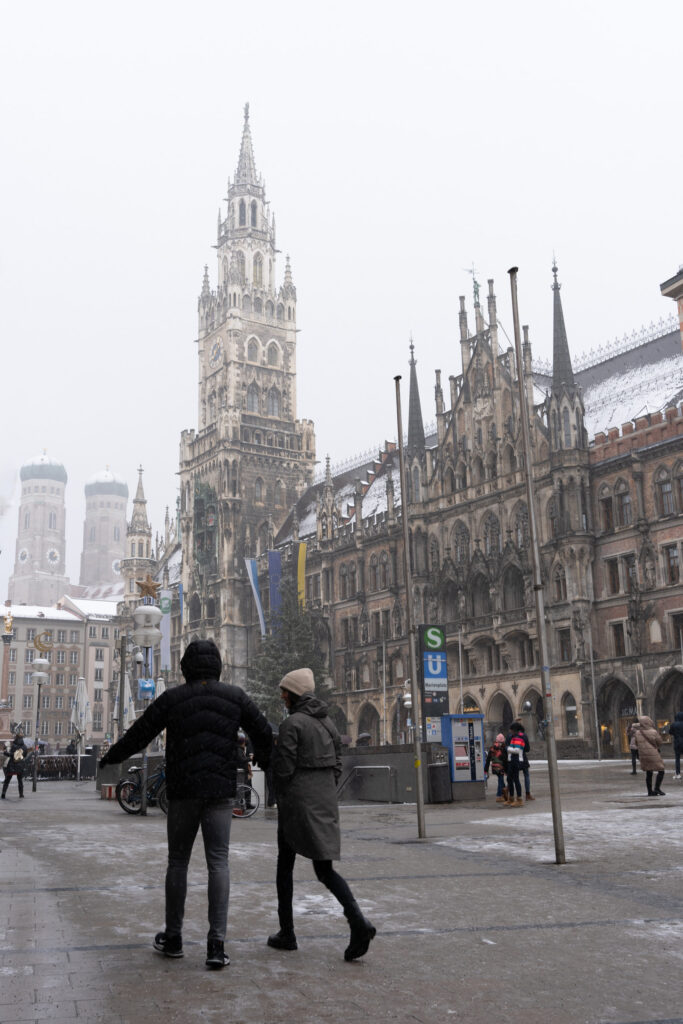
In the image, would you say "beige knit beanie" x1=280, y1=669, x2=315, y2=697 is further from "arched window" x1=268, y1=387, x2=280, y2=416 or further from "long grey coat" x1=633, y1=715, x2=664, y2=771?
"arched window" x1=268, y1=387, x2=280, y2=416

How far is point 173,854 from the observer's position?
7043 millimetres

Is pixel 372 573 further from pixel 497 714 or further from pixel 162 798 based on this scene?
pixel 162 798

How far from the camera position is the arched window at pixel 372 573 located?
69312 millimetres

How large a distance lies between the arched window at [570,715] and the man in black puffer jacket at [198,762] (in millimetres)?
46479

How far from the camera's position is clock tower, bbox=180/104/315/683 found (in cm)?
8294

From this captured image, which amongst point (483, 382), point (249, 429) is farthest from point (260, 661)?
point (249, 429)

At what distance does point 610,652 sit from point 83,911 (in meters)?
45.7

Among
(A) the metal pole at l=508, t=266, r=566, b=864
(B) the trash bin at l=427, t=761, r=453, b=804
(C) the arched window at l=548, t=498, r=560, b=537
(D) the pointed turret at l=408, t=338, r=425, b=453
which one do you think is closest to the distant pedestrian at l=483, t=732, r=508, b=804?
(B) the trash bin at l=427, t=761, r=453, b=804

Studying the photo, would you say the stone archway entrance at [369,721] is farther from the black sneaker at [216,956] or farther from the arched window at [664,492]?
the black sneaker at [216,956]

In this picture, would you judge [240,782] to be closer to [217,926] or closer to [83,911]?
[83,911]

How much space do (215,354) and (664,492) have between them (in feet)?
168

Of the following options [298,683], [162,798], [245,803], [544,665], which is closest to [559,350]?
[245,803]

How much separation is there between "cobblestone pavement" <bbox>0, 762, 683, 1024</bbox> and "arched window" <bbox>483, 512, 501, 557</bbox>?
4335 centimetres

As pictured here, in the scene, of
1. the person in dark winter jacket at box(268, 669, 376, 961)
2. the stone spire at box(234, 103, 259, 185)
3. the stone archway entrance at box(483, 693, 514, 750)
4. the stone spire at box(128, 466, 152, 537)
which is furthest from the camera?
the stone spire at box(128, 466, 152, 537)
